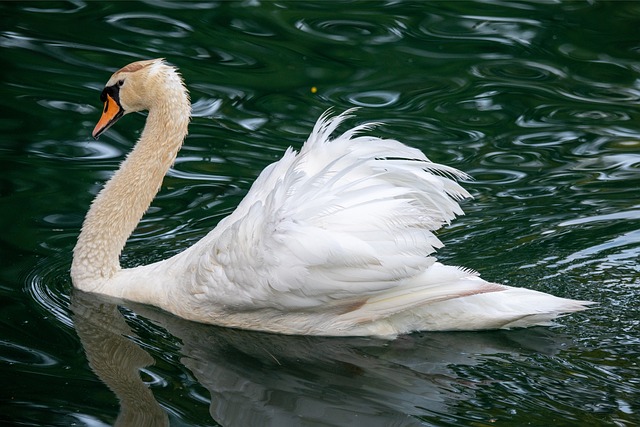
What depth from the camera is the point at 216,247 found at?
5.98 m

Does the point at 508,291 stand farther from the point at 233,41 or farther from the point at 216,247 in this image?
the point at 233,41

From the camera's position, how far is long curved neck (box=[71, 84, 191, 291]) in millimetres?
6586

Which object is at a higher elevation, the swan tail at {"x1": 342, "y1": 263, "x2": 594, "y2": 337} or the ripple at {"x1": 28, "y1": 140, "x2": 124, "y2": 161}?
the swan tail at {"x1": 342, "y1": 263, "x2": 594, "y2": 337}

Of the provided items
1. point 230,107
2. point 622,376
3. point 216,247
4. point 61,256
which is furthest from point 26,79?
point 622,376

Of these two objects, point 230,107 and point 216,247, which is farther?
point 230,107

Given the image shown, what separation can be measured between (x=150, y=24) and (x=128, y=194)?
160 inches

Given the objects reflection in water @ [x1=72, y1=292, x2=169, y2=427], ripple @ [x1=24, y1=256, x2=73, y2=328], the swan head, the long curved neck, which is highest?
the swan head

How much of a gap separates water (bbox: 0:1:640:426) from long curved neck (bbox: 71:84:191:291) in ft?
0.66

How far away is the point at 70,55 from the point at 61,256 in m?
3.34

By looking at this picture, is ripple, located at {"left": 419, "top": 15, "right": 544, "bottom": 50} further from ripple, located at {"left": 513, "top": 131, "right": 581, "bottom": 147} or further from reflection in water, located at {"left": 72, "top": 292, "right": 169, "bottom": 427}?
reflection in water, located at {"left": 72, "top": 292, "right": 169, "bottom": 427}

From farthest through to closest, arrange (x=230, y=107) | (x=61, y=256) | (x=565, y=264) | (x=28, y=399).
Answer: (x=230, y=107), (x=61, y=256), (x=565, y=264), (x=28, y=399)

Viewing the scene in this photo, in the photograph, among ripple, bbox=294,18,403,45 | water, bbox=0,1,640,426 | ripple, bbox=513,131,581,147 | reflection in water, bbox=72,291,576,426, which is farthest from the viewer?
ripple, bbox=294,18,403,45

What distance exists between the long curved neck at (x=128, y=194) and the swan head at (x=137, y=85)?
61 mm

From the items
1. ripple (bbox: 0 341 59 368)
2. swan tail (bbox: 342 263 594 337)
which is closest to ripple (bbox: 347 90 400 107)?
swan tail (bbox: 342 263 594 337)
